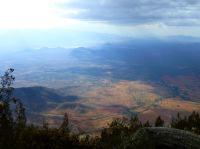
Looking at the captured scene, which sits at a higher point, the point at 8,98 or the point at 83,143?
the point at 8,98

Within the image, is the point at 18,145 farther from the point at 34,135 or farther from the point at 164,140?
the point at 164,140

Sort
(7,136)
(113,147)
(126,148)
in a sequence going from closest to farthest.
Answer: (7,136) < (126,148) < (113,147)

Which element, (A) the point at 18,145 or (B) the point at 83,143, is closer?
(A) the point at 18,145

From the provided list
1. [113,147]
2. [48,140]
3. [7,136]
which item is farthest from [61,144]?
[7,136]

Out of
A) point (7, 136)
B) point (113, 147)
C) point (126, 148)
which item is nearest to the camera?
point (7, 136)

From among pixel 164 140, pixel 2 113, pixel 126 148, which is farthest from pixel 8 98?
pixel 164 140

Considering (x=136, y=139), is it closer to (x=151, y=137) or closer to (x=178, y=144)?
(x=151, y=137)
